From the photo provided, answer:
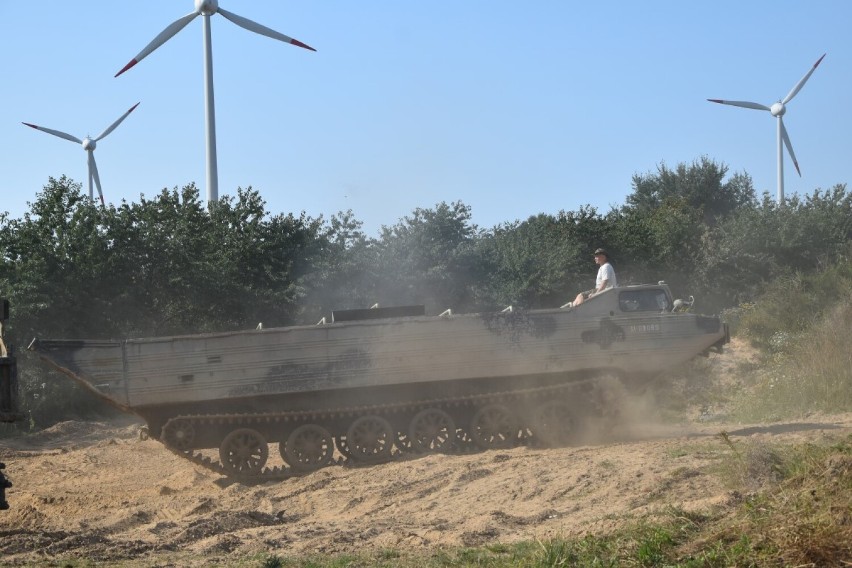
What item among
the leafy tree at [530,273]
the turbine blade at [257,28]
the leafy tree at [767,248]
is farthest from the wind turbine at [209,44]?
the leafy tree at [767,248]

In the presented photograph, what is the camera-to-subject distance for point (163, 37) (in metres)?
31.8

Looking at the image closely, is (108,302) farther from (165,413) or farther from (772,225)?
(772,225)

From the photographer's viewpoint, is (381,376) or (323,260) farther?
(323,260)

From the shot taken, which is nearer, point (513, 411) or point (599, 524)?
point (599, 524)

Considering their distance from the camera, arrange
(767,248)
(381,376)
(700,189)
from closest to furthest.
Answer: (381,376), (767,248), (700,189)

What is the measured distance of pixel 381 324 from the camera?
54.6ft

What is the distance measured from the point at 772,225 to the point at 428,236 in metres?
13.5

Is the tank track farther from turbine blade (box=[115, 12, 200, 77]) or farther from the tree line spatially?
turbine blade (box=[115, 12, 200, 77])

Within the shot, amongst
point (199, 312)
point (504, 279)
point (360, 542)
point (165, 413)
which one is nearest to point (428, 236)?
point (504, 279)

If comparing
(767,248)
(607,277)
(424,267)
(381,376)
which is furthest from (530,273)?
(381,376)

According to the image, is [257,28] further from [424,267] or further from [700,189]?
[700,189]

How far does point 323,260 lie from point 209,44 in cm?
852

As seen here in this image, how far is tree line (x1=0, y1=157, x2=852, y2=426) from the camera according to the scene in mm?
25797

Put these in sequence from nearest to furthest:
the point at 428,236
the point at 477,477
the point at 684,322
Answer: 1. the point at 477,477
2. the point at 684,322
3. the point at 428,236
